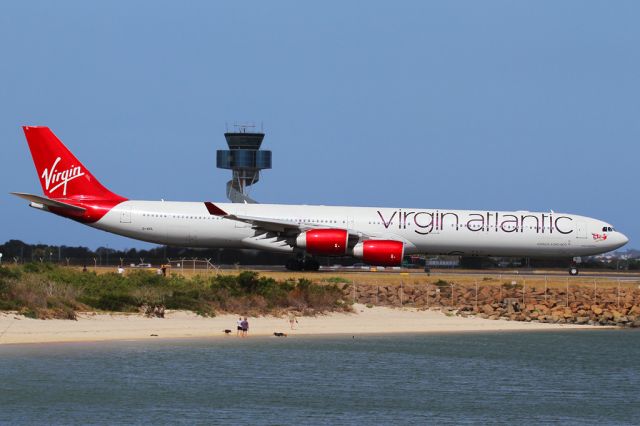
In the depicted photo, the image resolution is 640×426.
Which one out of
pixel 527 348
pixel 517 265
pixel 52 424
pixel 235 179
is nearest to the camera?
pixel 52 424

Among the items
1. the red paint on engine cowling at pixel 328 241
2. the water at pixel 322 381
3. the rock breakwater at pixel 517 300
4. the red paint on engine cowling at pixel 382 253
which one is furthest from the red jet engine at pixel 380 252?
the water at pixel 322 381

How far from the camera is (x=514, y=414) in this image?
2952 centimetres

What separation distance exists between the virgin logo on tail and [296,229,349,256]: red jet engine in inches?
513

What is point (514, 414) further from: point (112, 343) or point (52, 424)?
point (112, 343)

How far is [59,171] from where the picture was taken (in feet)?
204

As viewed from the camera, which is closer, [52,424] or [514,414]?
[52,424]

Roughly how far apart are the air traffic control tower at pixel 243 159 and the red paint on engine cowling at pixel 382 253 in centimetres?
5236

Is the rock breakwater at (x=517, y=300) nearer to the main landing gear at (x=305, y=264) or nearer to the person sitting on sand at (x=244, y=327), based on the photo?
the main landing gear at (x=305, y=264)

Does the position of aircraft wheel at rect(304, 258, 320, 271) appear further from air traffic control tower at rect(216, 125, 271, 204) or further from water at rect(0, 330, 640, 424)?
air traffic control tower at rect(216, 125, 271, 204)

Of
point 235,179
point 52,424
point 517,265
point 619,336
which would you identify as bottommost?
point 52,424

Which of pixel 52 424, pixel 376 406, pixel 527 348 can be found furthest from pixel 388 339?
pixel 52 424

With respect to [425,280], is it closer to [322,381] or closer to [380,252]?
[380,252]

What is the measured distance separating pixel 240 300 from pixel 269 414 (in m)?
18.5

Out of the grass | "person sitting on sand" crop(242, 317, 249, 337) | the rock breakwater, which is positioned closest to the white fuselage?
the rock breakwater
